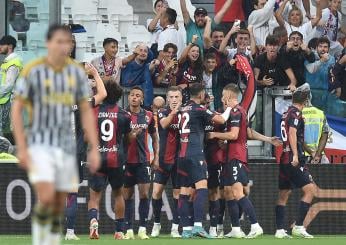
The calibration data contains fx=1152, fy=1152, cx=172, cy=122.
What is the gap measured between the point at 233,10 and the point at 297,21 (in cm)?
122

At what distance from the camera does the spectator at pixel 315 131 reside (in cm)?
1886

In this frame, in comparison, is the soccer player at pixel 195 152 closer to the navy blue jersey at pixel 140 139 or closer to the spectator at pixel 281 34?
the navy blue jersey at pixel 140 139

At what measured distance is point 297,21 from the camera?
2109 cm

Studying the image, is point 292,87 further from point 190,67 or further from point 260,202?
point 260,202

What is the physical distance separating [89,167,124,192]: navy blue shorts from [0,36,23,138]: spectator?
11.8 feet

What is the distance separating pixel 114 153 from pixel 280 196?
10.0 ft

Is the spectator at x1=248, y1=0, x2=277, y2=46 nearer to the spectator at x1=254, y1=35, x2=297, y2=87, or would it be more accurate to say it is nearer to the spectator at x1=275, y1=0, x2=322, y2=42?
the spectator at x1=275, y1=0, x2=322, y2=42

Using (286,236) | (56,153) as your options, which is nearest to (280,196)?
(286,236)

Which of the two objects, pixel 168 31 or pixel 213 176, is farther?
pixel 168 31

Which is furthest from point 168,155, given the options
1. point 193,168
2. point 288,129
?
point 288,129

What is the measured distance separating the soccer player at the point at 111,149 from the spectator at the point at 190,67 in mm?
3255

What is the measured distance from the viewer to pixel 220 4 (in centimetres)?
2134

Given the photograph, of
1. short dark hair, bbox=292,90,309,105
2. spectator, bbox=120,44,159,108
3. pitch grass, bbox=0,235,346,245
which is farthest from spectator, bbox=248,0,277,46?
pitch grass, bbox=0,235,346,245

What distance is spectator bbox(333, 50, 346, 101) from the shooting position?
20453 mm
